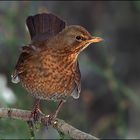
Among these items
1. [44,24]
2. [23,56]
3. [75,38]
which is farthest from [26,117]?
[44,24]

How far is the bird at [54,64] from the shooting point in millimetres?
5691

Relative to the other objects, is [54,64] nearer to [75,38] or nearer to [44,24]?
[75,38]

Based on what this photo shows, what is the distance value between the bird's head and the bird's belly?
239 millimetres

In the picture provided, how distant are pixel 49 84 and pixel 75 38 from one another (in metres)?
0.45

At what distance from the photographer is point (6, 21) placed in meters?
8.02

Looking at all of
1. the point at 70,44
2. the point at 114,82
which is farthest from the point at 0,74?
the point at 70,44

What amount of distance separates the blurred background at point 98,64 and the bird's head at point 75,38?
1.90 meters

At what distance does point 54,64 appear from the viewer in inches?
226

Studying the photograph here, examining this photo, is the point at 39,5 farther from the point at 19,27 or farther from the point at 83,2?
the point at 83,2

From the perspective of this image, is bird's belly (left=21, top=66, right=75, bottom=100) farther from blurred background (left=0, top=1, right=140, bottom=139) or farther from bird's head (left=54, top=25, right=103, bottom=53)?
blurred background (left=0, top=1, right=140, bottom=139)

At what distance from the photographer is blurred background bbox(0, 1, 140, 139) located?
804 centimetres

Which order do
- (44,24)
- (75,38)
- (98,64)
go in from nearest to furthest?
(75,38) < (44,24) < (98,64)

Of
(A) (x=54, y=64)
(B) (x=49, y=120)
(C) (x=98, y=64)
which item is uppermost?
(A) (x=54, y=64)

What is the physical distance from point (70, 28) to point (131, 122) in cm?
351
